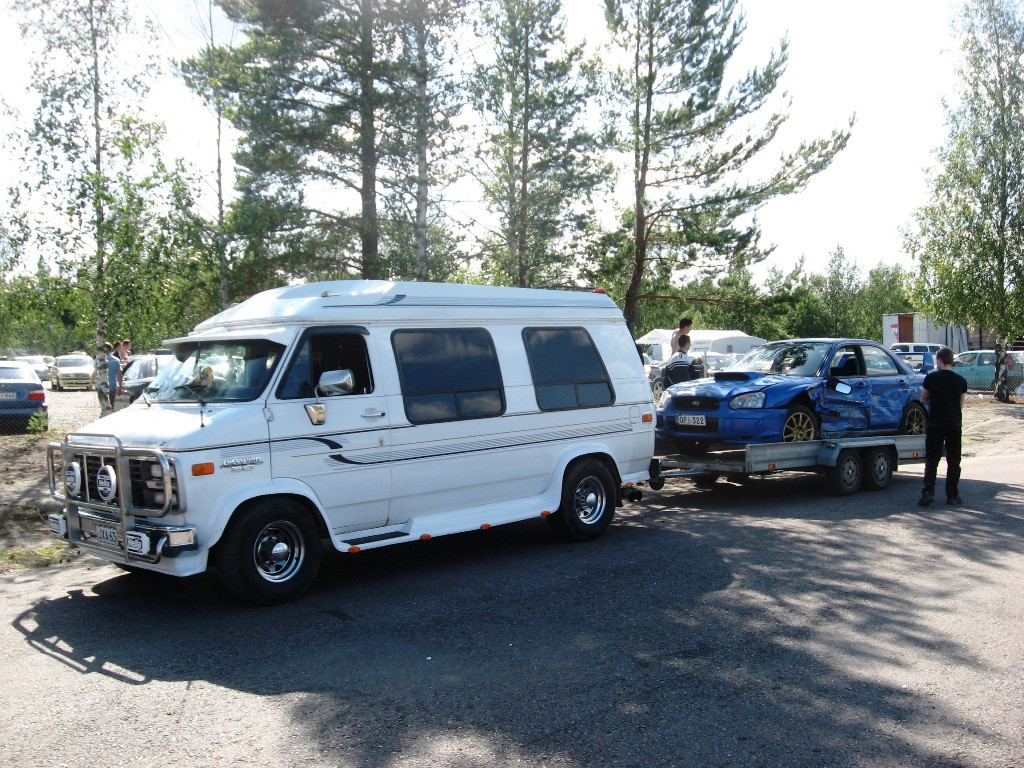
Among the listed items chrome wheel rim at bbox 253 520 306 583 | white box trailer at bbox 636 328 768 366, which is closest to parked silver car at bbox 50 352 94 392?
white box trailer at bbox 636 328 768 366

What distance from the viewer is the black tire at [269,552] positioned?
21.7 feet

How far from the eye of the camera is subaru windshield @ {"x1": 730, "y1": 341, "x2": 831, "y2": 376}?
12.2m

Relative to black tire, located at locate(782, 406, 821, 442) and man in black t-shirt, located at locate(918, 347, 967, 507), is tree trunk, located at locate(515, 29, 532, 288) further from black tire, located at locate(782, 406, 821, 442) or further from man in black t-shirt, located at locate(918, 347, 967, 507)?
man in black t-shirt, located at locate(918, 347, 967, 507)

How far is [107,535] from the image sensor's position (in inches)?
268

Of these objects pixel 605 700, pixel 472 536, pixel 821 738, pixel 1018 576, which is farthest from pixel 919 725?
pixel 472 536

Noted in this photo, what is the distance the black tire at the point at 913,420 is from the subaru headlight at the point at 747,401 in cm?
302

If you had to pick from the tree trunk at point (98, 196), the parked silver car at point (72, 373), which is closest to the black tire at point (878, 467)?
the tree trunk at point (98, 196)

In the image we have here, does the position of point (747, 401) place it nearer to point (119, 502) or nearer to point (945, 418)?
point (945, 418)

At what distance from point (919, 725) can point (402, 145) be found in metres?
14.3

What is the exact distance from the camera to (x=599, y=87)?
21500mm

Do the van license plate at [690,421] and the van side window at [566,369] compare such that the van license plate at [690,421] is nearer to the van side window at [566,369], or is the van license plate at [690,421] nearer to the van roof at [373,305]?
the van side window at [566,369]

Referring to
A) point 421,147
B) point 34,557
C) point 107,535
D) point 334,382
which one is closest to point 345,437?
point 334,382

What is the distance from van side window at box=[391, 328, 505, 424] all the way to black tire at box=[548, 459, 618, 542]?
3.91ft

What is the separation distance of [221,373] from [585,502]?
397cm
